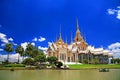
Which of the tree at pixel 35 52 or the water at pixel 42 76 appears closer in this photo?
the water at pixel 42 76

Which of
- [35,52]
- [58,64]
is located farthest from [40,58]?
[58,64]

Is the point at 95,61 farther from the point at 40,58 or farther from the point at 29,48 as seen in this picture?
the point at 29,48

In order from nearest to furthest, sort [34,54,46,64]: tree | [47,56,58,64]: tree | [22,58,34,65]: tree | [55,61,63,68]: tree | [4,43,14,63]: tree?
[4,43,14,63]: tree
[22,58,34,65]: tree
[34,54,46,64]: tree
[47,56,58,64]: tree
[55,61,63,68]: tree

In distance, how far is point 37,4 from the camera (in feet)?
18.1

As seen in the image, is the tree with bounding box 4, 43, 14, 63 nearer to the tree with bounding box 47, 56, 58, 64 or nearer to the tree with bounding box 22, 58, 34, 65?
the tree with bounding box 22, 58, 34, 65

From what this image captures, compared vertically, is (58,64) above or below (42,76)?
above

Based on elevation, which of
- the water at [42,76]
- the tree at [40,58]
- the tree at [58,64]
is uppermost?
the tree at [40,58]

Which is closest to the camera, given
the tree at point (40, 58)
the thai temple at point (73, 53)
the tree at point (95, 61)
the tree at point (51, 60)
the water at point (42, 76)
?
the water at point (42, 76)

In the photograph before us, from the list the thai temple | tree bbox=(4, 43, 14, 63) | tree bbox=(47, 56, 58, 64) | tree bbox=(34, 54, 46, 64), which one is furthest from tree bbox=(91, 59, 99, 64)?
tree bbox=(4, 43, 14, 63)

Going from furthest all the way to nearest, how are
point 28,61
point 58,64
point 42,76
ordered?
point 58,64 < point 28,61 < point 42,76

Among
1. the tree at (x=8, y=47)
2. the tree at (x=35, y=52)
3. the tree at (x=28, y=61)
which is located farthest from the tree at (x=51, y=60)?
the tree at (x=8, y=47)

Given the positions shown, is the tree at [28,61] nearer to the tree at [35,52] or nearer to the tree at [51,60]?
the tree at [35,52]

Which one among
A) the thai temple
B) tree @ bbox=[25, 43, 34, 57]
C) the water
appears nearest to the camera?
the water

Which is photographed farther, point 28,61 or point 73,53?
point 73,53
